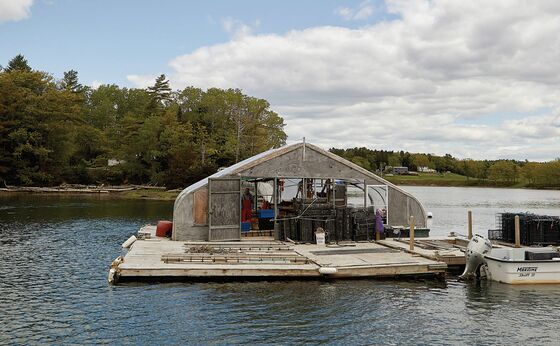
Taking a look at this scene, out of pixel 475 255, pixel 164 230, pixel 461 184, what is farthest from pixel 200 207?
pixel 461 184

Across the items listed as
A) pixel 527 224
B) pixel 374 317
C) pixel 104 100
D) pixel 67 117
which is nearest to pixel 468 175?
pixel 104 100

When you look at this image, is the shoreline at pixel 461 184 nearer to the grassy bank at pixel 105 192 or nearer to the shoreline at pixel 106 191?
the shoreline at pixel 106 191

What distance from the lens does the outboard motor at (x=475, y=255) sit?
19375 mm

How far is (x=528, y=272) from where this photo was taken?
1886cm

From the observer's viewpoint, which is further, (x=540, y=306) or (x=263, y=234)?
(x=263, y=234)

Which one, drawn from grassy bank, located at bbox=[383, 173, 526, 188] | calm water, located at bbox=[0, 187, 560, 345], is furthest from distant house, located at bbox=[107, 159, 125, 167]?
grassy bank, located at bbox=[383, 173, 526, 188]

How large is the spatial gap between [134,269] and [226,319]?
185 inches

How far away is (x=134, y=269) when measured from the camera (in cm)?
1717

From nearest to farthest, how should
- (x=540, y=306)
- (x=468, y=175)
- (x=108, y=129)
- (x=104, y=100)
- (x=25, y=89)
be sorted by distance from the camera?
(x=540, y=306) < (x=25, y=89) < (x=108, y=129) < (x=104, y=100) < (x=468, y=175)

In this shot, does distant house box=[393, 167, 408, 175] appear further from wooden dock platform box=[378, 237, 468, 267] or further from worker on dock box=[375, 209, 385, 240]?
worker on dock box=[375, 209, 385, 240]

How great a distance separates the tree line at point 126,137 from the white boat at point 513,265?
58966mm

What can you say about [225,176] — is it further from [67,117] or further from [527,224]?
[67,117]

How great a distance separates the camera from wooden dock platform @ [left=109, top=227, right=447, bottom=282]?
17.5 meters

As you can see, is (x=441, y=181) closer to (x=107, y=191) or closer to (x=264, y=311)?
(x=107, y=191)
